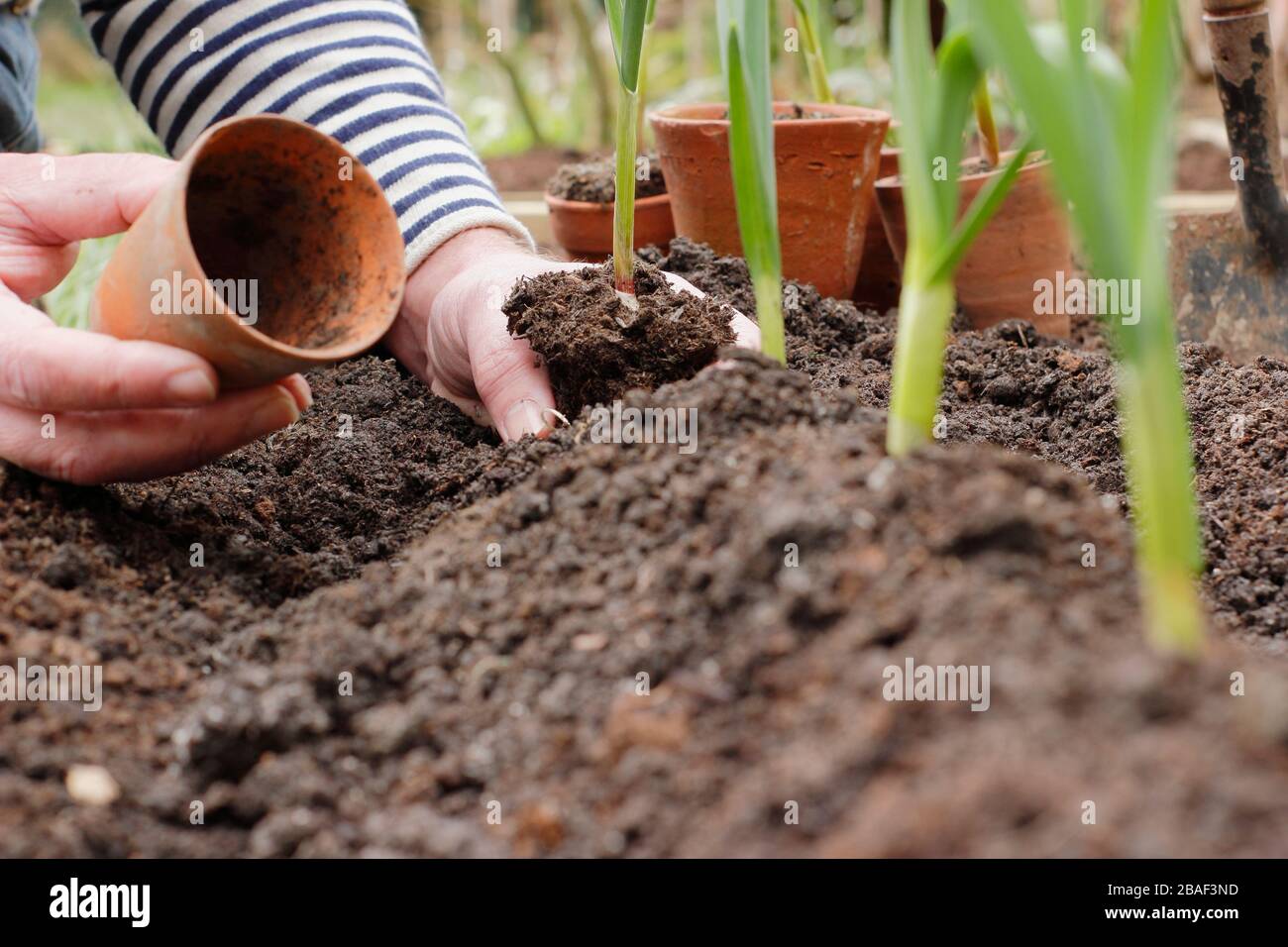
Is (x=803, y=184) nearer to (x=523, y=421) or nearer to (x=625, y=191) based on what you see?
(x=625, y=191)

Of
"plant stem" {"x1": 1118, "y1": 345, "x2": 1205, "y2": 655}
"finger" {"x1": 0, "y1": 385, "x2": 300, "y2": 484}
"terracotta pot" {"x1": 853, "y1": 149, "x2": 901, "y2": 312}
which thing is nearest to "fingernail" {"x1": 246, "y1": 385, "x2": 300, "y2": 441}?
"finger" {"x1": 0, "y1": 385, "x2": 300, "y2": 484}

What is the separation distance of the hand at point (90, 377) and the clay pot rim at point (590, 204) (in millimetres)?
1138

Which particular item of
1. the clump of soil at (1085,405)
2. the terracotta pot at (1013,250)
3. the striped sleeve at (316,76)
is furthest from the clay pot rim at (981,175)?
the striped sleeve at (316,76)

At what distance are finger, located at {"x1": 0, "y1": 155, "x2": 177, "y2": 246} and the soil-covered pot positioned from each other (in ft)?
3.84

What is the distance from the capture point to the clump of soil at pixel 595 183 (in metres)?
2.25

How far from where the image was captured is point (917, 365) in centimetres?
85

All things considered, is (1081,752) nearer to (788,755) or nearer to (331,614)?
(788,755)

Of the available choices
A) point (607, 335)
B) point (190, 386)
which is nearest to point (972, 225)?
point (607, 335)

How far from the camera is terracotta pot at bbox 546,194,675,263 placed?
224cm

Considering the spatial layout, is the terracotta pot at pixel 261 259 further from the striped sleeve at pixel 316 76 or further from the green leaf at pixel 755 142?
the striped sleeve at pixel 316 76

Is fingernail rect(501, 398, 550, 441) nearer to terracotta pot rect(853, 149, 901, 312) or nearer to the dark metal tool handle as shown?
terracotta pot rect(853, 149, 901, 312)

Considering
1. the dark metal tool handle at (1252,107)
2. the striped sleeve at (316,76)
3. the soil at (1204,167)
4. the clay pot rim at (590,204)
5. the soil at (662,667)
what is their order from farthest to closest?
1. the soil at (1204,167)
2. the clay pot rim at (590,204)
3. the dark metal tool handle at (1252,107)
4. the striped sleeve at (316,76)
5. the soil at (662,667)

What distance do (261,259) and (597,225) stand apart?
1.17 meters

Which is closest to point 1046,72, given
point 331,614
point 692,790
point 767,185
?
point 767,185
